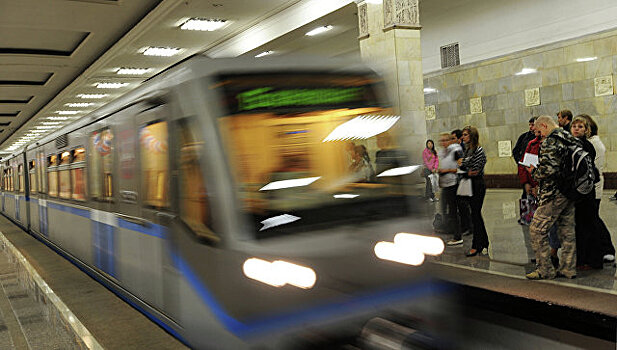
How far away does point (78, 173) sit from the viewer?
8.27 metres

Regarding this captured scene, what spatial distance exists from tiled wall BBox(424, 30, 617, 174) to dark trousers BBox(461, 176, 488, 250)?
7.71m

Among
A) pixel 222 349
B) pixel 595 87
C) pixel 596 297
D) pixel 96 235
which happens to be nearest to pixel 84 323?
pixel 96 235

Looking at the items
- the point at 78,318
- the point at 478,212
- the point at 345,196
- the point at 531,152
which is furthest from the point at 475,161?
the point at 78,318

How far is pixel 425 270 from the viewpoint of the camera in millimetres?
4156

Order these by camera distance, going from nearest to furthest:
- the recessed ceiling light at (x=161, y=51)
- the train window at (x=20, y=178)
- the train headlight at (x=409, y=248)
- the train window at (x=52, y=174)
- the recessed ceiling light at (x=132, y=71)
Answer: the train headlight at (x=409, y=248) → the train window at (x=52, y=174) → the train window at (x=20, y=178) → the recessed ceiling light at (x=161, y=51) → the recessed ceiling light at (x=132, y=71)

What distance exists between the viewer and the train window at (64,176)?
905 cm

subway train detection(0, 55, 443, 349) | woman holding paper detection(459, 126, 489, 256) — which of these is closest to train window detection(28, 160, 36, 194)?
subway train detection(0, 55, 443, 349)

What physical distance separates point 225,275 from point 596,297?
3696mm

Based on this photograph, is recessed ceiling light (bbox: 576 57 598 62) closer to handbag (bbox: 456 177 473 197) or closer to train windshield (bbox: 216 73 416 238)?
handbag (bbox: 456 177 473 197)

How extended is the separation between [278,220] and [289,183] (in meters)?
0.28

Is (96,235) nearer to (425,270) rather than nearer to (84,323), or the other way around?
(84,323)

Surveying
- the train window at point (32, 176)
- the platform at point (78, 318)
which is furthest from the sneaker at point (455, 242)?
the train window at point (32, 176)

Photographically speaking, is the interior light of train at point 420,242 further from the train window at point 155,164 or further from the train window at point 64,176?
the train window at point 64,176

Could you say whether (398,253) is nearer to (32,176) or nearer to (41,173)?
(41,173)
